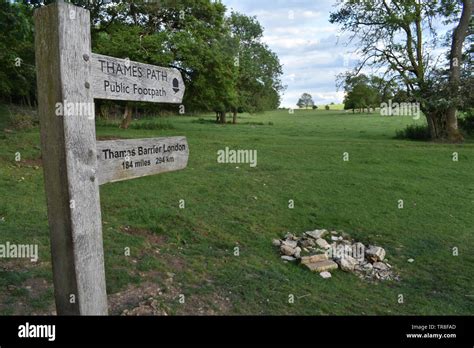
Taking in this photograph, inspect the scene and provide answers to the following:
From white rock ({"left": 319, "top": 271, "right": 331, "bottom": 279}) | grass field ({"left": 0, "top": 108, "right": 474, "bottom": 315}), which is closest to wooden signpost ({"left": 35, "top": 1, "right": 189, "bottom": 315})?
grass field ({"left": 0, "top": 108, "right": 474, "bottom": 315})

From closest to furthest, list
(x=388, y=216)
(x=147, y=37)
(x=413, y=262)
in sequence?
(x=413, y=262) → (x=388, y=216) → (x=147, y=37)

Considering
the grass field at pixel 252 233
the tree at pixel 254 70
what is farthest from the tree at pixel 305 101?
the grass field at pixel 252 233

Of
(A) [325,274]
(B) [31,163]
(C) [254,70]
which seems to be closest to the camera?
(A) [325,274]

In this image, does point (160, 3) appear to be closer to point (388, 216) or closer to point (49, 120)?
point (388, 216)

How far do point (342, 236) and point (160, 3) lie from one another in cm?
2052

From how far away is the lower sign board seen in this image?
304 centimetres

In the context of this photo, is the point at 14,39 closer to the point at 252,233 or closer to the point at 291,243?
the point at 252,233

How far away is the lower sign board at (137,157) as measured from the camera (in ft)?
9.99

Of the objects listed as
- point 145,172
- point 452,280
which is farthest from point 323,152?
point 145,172

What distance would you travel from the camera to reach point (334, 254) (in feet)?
22.1

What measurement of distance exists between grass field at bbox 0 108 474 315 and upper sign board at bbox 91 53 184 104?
2491 mm

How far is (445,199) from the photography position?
34.1 ft

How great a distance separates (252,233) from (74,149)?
5.14 meters

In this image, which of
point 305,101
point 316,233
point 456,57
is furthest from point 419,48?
point 305,101
